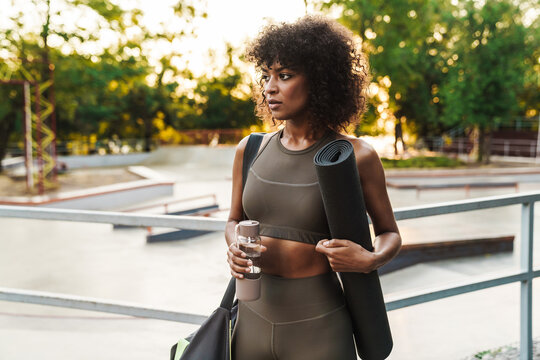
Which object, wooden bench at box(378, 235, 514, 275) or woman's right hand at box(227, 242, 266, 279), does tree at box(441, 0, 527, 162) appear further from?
woman's right hand at box(227, 242, 266, 279)

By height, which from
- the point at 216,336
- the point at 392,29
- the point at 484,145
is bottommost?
the point at 484,145

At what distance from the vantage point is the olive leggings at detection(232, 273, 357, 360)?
4.93 ft

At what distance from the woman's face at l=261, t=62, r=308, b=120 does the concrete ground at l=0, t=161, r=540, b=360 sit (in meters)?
1.21

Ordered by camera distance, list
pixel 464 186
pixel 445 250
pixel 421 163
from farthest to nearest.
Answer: pixel 421 163
pixel 464 186
pixel 445 250

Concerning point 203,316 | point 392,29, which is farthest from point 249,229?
point 392,29

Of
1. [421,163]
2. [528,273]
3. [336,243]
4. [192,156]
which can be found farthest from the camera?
[192,156]

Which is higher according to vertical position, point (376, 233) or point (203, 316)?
point (376, 233)

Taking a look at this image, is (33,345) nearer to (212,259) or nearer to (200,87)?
(212,259)

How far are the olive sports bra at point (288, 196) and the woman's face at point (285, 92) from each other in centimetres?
12

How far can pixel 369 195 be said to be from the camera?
1479mm

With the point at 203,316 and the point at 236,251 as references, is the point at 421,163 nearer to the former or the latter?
the point at 203,316

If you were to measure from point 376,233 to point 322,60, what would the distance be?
0.54 metres

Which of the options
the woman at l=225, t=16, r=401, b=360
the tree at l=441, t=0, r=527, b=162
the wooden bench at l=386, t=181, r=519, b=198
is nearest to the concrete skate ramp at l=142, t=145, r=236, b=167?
the tree at l=441, t=0, r=527, b=162

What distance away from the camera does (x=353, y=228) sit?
52.6 inches
